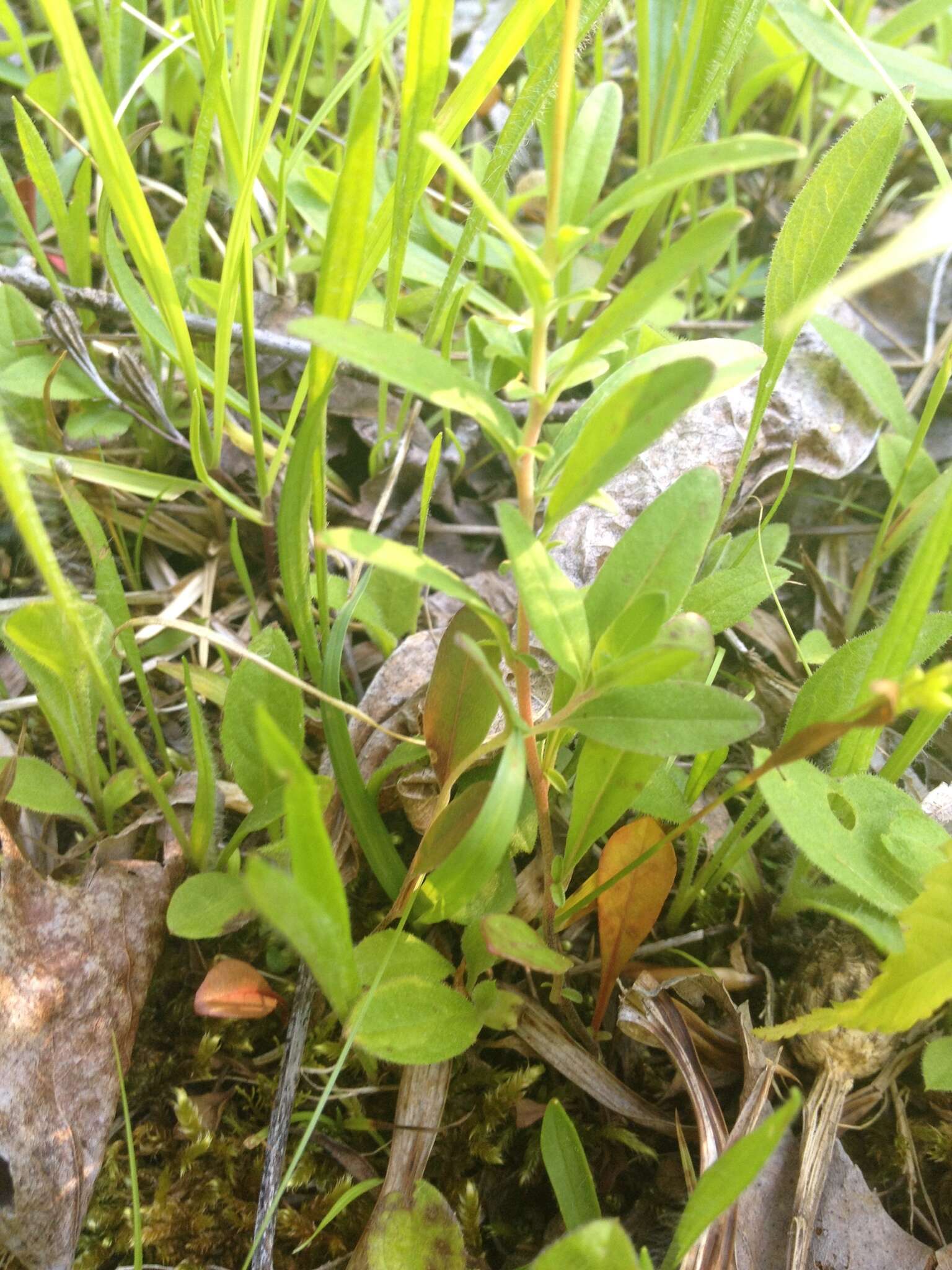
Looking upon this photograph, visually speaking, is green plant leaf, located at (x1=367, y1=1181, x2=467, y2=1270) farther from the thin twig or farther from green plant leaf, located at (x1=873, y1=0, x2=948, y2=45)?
green plant leaf, located at (x1=873, y1=0, x2=948, y2=45)

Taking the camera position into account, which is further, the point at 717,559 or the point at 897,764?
the point at 717,559

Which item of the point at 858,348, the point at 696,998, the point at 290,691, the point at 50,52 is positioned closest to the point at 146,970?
the point at 290,691

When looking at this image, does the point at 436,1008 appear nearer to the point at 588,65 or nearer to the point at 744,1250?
the point at 744,1250

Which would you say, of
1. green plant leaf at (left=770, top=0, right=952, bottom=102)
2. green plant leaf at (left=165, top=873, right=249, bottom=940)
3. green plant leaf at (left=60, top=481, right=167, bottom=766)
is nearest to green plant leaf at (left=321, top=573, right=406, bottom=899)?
green plant leaf at (left=165, top=873, right=249, bottom=940)

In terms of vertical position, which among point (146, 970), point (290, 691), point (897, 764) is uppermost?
point (897, 764)

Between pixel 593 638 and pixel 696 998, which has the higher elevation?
pixel 593 638

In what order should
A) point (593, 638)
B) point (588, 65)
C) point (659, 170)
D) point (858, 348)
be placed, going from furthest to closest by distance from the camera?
point (588, 65) → point (858, 348) → point (593, 638) → point (659, 170)

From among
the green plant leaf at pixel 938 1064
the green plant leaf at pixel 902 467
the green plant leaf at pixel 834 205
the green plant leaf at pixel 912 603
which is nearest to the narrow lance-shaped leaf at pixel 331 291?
the green plant leaf at pixel 834 205

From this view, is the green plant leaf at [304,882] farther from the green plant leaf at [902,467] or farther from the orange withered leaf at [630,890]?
the green plant leaf at [902,467]
